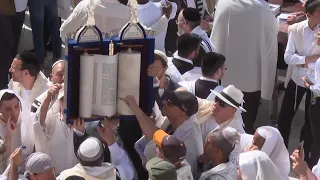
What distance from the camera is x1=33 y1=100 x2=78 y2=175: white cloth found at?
4.70 m

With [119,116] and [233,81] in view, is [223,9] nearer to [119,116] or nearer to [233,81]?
[233,81]

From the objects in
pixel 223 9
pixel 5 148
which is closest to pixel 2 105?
pixel 5 148

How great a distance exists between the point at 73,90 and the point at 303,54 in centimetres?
315

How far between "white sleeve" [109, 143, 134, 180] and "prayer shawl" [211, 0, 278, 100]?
2.48 m

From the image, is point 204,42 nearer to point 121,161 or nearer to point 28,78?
point 28,78

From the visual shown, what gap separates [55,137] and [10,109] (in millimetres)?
412

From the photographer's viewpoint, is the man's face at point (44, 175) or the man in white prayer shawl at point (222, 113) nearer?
the man's face at point (44, 175)

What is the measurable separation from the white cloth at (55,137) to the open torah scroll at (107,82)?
2.70ft

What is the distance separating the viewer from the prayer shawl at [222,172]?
420 centimetres

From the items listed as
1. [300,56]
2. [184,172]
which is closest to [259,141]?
[184,172]

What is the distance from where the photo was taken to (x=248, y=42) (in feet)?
21.9

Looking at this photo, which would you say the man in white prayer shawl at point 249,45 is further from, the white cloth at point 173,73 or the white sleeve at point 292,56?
the white cloth at point 173,73

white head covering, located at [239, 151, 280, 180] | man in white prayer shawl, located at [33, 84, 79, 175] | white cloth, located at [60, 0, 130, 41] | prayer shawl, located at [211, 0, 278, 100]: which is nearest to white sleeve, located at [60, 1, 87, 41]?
white cloth, located at [60, 0, 130, 41]

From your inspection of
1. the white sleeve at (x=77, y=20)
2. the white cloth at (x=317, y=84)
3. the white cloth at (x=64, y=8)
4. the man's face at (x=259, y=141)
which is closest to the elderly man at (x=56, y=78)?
the white sleeve at (x=77, y=20)
